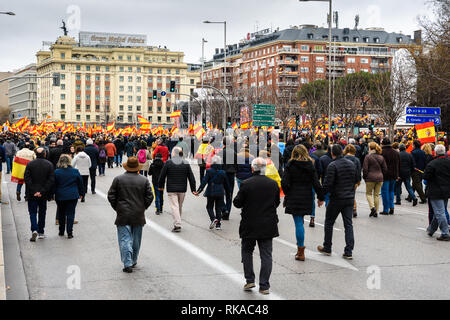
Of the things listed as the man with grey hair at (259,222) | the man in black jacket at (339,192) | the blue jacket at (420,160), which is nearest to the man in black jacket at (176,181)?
the man in black jacket at (339,192)

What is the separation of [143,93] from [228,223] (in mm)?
140915

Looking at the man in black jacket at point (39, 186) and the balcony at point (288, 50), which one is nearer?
the man in black jacket at point (39, 186)

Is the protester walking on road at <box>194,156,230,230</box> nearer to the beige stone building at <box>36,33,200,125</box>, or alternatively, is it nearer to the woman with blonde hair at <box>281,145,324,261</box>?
the woman with blonde hair at <box>281,145,324,261</box>

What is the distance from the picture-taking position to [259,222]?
23.0 ft

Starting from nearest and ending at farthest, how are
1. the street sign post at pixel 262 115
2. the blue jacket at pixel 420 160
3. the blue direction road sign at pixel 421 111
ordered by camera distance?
1. the blue jacket at pixel 420 160
2. the blue direction road sign at pixel 421 111
3. the street sign post at pixel 262 115

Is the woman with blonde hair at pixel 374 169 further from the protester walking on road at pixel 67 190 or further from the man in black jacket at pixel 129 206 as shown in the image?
the man in black jacket at pixel 129 206

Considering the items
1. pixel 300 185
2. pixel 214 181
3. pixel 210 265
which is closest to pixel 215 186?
pixel 214 181

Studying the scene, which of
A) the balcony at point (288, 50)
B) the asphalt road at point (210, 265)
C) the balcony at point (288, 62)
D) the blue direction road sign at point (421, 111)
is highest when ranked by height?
the balcony at point (288, 50)

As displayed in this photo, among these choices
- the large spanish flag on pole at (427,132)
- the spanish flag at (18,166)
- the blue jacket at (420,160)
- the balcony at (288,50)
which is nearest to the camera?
the spanish flag at (18,166)

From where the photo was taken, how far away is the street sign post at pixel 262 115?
2780 centimetres

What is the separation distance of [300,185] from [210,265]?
1.88 metres

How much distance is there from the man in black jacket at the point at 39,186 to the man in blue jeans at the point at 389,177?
26.4ft

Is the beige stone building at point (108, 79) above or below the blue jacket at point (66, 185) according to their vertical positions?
above
